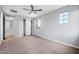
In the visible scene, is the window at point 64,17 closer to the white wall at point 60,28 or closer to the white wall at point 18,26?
the white wall at point 60,28

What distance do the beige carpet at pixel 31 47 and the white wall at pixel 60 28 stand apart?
123 millimetres

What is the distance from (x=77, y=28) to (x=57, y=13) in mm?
475

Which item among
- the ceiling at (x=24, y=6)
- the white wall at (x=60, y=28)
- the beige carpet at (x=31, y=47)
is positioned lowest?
the beige carpet at (x=31, y=47)

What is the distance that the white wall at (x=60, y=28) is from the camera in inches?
66.5

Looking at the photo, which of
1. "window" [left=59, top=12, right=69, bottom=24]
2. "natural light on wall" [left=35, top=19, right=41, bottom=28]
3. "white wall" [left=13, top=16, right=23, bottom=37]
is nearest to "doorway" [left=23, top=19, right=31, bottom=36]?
"white wall" [left=13, top=16, right=23, bottom=37]

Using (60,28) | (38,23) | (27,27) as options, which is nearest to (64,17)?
(60,28)

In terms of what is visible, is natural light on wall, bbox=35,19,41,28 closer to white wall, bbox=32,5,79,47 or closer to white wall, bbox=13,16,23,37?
white wall, bbox=32,5,79,47

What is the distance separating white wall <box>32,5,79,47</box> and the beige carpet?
0.12 metres

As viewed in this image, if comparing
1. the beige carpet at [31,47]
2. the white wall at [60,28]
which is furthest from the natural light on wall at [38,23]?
the beige carpet at [31,47]
